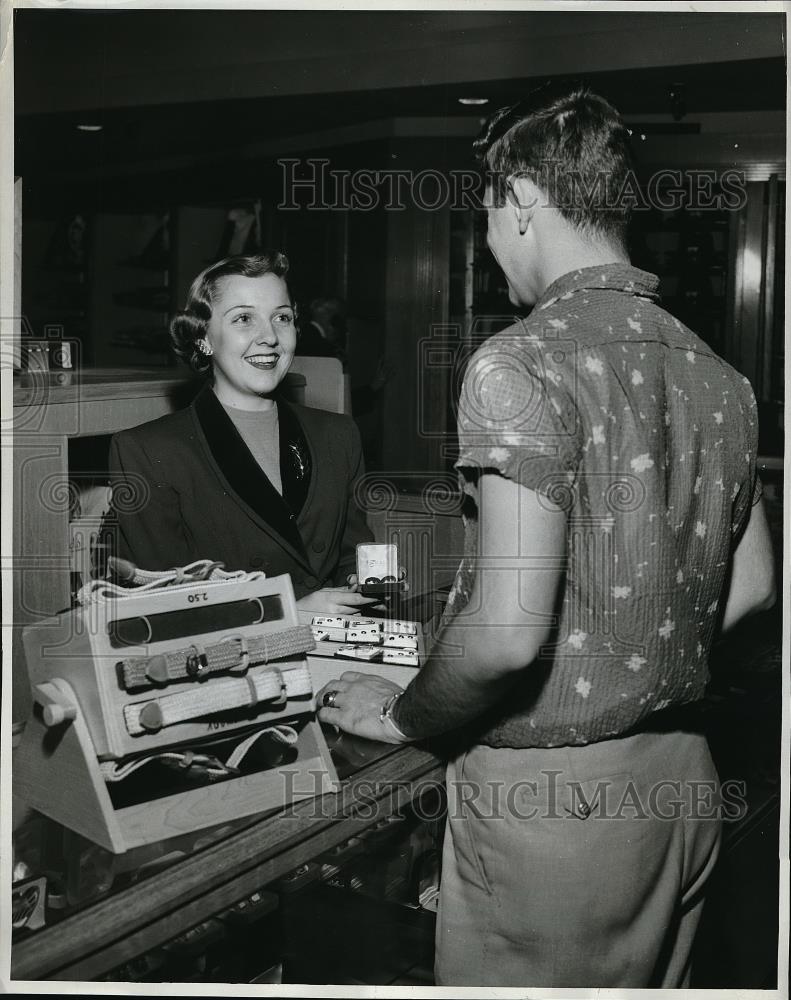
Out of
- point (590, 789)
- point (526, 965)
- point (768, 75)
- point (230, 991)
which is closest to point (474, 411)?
point (590, 789)

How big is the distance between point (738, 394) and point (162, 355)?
4778mm

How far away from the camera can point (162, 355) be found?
5.70m

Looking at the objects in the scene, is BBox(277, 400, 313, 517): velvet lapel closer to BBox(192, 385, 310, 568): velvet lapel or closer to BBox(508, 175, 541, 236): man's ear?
BBox(192, 385, 310, 568): velvet lapel

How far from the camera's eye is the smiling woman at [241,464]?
7.09 feet

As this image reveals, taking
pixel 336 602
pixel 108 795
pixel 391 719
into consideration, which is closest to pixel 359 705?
pixel 391 719

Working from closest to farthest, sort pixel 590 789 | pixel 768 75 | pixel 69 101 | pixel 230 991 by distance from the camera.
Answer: pixel 590 789, pixel 230 991, pixel 768 75, pixel 69 101

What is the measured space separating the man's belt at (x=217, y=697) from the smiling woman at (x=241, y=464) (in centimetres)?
68

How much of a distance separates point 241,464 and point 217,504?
0.12m

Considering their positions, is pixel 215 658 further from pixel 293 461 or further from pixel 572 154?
pixel 293 461

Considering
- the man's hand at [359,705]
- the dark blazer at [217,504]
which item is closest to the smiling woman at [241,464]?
the dark blazer at [217,504]

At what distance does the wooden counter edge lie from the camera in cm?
109

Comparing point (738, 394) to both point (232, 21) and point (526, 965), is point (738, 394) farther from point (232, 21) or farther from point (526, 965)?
point (232, 21)

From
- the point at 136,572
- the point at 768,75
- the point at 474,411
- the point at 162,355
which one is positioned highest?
the point at 768,75
